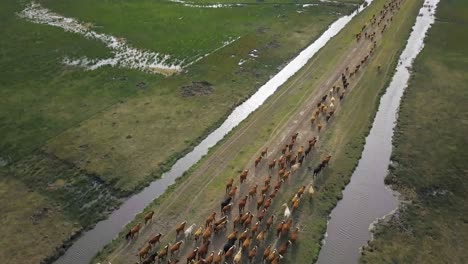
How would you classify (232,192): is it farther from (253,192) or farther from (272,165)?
(272,165)

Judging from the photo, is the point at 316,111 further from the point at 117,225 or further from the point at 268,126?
the point at 117,225

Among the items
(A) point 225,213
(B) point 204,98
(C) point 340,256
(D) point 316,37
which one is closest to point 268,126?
(B) point 204,98

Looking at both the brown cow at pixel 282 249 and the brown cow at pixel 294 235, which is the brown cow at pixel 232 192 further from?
the brown cow at pixel 282 249

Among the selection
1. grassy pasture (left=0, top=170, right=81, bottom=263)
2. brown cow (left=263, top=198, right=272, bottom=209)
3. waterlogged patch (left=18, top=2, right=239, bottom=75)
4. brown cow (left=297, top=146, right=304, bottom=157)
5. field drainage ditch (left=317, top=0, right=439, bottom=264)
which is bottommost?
grassy pasture (left=0, top=170, right=81, bottom=263)

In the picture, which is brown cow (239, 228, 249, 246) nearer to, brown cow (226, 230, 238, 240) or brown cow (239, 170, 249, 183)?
brown cow (226, 230, 238, 240)

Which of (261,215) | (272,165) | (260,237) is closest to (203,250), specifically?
(260,237)

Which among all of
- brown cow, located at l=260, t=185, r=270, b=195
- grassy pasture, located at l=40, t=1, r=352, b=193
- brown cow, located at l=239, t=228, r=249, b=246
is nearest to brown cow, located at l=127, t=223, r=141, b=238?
grassy pasture, located at l=40, t=1, r=352, b=193
